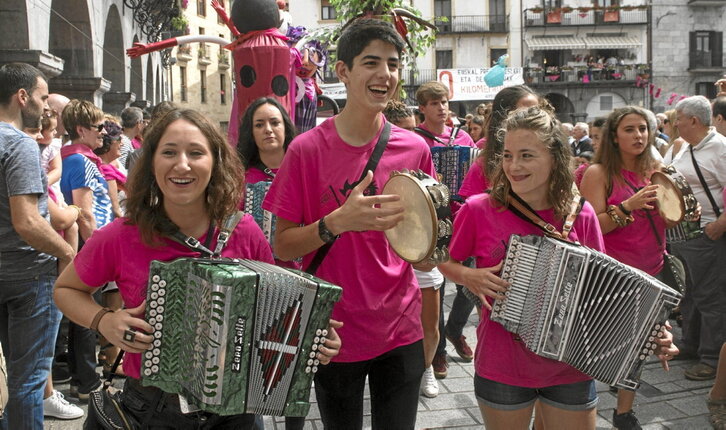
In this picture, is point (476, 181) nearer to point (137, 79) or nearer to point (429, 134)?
point (429, 134)

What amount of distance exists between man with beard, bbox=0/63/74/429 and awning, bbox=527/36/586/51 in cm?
3992

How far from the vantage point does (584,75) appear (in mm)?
40594

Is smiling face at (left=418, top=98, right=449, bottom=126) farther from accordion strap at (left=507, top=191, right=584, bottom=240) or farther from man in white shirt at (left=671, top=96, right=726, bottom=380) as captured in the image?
accordion strap at (left=507, top=191, right=584, bottom=240)

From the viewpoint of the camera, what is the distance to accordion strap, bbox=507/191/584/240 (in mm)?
2826

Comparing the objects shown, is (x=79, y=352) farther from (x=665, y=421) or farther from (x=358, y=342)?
(x=665, y=421)

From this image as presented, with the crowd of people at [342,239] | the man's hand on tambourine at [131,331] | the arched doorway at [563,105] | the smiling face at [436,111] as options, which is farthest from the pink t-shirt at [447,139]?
the arched doorway at [563,105]

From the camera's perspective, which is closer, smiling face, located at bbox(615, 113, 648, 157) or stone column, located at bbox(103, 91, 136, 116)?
smiling face, located at bbox(615, 113, 648, 157)

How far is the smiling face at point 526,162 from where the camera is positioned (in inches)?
115

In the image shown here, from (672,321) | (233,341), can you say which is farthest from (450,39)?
(233,341)

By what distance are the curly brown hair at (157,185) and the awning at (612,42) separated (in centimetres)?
4190

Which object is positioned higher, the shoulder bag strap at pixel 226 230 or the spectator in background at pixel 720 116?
the spectator in background at pixel 720 116

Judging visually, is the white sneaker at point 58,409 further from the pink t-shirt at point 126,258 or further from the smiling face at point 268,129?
the pink t-shirt at point 126,258

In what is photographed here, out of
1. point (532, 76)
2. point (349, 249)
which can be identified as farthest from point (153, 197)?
point (532, 76)

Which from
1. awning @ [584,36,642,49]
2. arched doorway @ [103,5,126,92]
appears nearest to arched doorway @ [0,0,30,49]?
arched doorway @ [103,5,126,92]
